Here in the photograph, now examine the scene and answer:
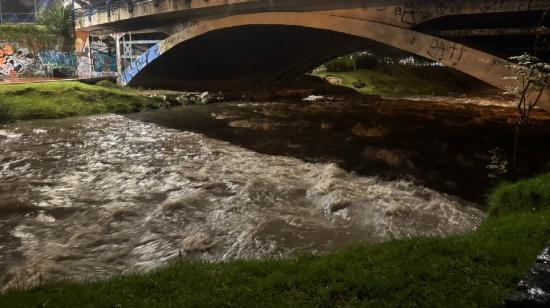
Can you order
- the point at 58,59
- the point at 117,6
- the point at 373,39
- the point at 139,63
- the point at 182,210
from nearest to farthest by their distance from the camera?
1. the point at 182,210
2. the point at 373,39
3. the point at 117,6
4. the point at 139,63
5. the point at 58,59

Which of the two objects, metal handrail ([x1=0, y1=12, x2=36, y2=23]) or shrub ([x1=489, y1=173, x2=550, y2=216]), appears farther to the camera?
metal handrail ([x1=0, y1=12, x2=36, y2=23])

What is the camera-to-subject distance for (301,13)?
1856 centimetres

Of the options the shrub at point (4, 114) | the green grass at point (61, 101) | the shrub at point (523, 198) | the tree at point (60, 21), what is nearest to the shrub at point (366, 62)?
the green grass at point (61, 101)

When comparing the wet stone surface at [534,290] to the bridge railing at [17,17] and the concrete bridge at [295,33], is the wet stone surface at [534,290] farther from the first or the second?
the bridge railing at [17,17]

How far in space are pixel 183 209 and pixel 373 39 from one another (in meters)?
9.72

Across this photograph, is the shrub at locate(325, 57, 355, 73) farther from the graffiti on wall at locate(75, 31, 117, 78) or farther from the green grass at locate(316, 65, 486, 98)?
the graffiti on wall at locate(75, 31, 117, 78)

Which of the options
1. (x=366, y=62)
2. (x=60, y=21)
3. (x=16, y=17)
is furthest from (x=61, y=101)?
(x=16, y=17)

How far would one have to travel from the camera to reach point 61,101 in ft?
76.0

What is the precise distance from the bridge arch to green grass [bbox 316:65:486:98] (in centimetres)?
636

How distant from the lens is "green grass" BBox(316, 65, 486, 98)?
3288cm

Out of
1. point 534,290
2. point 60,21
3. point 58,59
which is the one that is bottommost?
point 58,59

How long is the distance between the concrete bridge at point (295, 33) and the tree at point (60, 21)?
5.09ft

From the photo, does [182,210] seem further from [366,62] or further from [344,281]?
[366,62]

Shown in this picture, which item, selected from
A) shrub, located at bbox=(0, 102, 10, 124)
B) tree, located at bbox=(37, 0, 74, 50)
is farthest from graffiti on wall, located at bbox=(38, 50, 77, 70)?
shrub, located at bbox=(0, 102, 10, 124)
